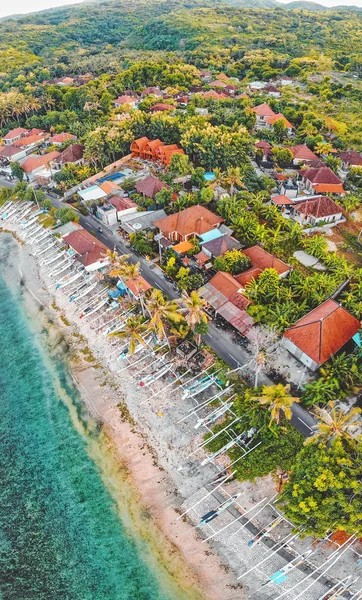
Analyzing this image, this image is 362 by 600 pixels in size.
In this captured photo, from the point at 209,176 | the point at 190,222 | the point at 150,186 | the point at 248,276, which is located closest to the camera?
the point at 248,276

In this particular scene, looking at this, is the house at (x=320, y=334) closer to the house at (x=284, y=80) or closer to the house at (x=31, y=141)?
the house at (x=31, y=141)

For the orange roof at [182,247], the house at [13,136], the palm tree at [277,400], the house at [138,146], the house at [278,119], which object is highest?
the house at [13,136]

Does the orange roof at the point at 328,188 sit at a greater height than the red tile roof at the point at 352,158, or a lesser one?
lesser

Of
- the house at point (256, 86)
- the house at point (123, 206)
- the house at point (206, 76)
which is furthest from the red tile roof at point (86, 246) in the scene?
the house at point (206, 76)

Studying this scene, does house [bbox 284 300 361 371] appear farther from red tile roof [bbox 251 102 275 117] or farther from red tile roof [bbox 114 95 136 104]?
red tile roof [bbox 114 95 136 104]

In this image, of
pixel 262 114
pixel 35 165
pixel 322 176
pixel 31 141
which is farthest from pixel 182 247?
pixel 31 141

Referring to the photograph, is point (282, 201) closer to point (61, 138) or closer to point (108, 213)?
point (108, 213)
